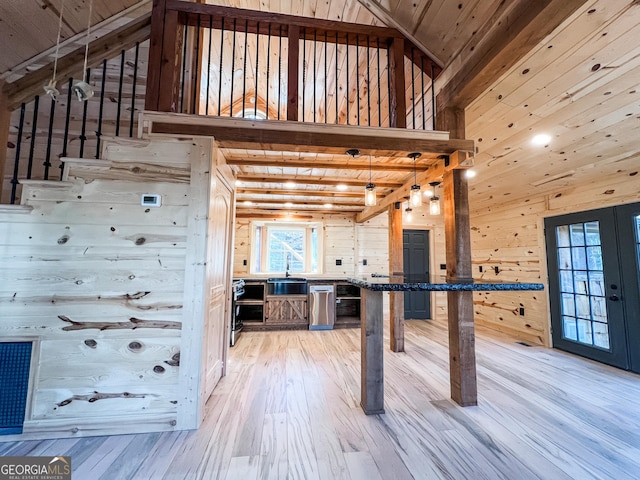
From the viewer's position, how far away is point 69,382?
1778 mm

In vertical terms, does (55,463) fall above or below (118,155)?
below

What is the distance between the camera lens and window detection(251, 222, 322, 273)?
5.51 metres

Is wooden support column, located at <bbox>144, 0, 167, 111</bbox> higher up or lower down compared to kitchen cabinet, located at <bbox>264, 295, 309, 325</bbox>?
higher up

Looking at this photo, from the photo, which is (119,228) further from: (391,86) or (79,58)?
(391,86)

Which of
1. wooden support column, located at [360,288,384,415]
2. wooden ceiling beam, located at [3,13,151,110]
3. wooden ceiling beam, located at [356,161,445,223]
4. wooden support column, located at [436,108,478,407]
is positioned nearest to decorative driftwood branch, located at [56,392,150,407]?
wooden support column, located at [360,288,384,415]

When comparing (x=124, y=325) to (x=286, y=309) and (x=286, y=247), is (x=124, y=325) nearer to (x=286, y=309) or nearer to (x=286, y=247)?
(x=286, y=309)

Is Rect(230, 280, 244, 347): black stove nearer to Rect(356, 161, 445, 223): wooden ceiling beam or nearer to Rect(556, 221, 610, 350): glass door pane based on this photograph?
Rect(356, 161, 445, 223): wooden ceiling beam

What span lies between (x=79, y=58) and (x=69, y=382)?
8.16 ft

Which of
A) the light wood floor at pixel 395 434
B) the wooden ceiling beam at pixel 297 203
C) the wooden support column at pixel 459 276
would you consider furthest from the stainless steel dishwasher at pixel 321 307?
the wooden support column at pixel 459 276

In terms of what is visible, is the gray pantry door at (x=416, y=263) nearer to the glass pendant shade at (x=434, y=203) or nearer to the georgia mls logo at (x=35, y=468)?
the glass pendant shade at (x=434, y=203)

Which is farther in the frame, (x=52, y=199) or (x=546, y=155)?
(x=546, y=155)

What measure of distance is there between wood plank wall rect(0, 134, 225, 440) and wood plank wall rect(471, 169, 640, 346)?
12.2 feet

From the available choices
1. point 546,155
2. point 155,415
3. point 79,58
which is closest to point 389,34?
point 546,155

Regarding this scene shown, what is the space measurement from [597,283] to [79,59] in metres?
5.93
